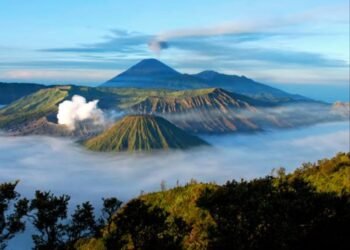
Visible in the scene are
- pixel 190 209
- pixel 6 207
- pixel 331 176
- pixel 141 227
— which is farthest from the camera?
pixel 331 176

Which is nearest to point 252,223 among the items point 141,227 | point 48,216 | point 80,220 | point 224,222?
point 224,222

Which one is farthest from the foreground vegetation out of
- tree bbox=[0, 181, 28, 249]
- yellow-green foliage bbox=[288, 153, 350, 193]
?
yellow-green foliage bbox=[288, 153, 350, 193]

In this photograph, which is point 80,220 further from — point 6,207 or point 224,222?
point 224,222

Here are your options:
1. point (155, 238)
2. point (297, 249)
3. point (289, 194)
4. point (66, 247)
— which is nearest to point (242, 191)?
point (289, 194)

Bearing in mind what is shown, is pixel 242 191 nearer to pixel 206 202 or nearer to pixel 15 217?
pixel 206 202

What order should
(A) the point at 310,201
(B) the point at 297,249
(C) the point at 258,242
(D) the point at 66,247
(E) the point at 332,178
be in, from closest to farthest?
(C) the point at 258,242 < (B) the point at 297,249 < (A) the point at 310,201 < (D) the point at 66,247 < (E) the point at 332,178

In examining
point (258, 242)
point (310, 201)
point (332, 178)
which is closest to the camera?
point (258, 242)

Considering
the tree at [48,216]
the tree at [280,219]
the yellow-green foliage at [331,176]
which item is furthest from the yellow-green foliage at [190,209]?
the yellow-green foliage at [331,176]
